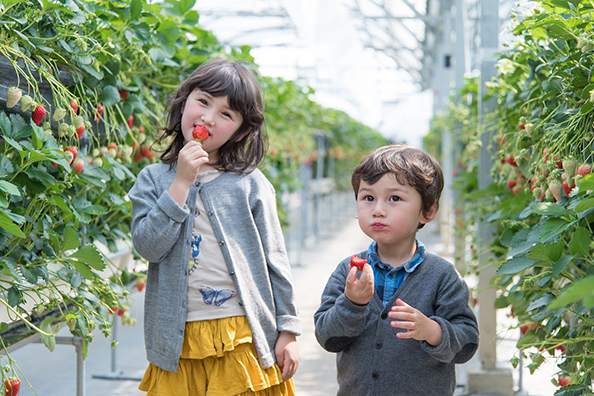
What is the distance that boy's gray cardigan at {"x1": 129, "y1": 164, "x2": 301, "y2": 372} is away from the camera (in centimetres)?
131

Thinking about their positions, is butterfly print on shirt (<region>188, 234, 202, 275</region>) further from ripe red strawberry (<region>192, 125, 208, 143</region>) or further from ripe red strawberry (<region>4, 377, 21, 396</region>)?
ripe red strawberry (<region>4, 377, 21, 396</region>)

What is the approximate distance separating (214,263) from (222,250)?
0.12 feet

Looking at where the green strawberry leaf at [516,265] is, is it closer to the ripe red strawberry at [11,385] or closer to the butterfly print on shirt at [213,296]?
the butterfly print on shirt at [213,296]

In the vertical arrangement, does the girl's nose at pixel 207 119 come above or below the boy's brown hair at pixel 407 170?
above

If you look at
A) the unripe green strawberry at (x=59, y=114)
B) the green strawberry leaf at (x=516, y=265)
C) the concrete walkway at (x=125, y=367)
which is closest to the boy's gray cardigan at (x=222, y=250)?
the unripe green strawberry at (x=59, y=114)

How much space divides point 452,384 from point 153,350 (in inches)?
26.4

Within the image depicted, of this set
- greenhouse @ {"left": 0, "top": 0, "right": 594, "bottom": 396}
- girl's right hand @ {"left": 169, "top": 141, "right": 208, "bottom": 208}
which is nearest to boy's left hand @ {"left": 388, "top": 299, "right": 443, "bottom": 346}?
greenhouse @ {"left": 0, "top": 0, "right": 594, "bottom": 396}

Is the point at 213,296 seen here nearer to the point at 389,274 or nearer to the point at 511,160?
the point at 389,274

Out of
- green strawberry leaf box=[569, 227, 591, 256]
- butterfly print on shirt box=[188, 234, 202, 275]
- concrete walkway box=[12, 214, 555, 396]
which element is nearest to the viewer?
green strawberry leaf box=[569, 227, 591, 256]

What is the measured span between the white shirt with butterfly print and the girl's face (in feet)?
0.59

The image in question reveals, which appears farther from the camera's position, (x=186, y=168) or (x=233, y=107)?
(x=233, y=107)

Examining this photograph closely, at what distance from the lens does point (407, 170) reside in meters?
1.28

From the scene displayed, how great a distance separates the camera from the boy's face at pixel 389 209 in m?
1.26

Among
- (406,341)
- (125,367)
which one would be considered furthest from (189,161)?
(125,367)
